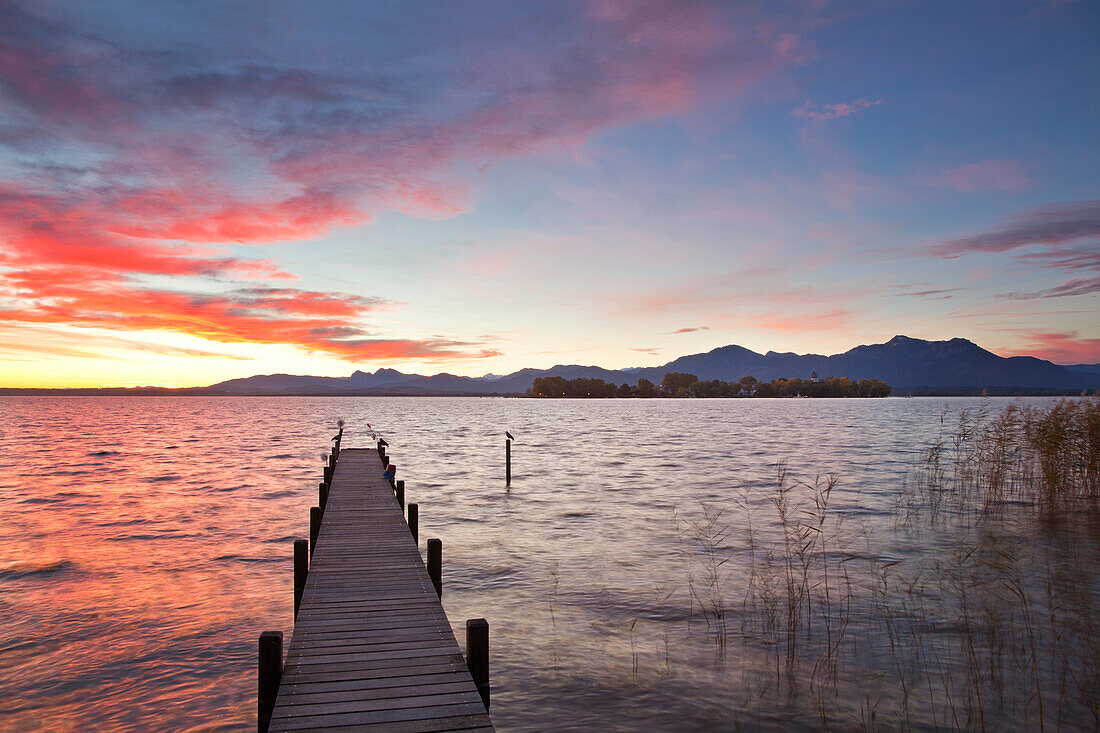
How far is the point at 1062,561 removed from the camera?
1752cm

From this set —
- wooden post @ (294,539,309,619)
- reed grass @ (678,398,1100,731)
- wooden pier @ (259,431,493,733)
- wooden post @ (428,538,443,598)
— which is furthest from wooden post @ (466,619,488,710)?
reed grass @ (678,398,1100,731)

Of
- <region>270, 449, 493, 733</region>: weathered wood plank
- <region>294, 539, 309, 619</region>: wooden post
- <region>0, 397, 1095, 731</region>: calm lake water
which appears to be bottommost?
<region>0, 397, 1095, 731</region>: calm lake water

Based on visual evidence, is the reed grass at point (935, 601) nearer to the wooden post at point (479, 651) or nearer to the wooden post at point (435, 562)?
the wooden post at point (479, 651)

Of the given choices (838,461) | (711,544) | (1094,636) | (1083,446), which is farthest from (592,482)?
(1094,636)

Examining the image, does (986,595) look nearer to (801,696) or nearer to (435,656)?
(801,696)

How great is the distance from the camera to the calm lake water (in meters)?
10.3

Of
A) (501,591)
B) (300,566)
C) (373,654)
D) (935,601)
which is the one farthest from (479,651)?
(935,601)

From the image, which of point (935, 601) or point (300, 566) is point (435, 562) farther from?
point (935, 601)

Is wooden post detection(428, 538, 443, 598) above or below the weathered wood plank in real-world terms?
above

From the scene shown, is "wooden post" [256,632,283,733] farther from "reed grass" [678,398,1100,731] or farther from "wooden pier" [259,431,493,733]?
"reed grass" [678,398,1100,731]

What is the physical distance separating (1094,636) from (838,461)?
1332 inches

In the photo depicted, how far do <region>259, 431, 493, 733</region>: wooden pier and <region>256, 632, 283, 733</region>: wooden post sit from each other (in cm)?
1

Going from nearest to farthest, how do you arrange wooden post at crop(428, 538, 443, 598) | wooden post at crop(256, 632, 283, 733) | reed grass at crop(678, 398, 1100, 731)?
wooden post at crop(256, 632, 283, 733)
reed grass at crop(678, 398, 1100, 731)
wooden post at crop(428, 538, 443, 598)

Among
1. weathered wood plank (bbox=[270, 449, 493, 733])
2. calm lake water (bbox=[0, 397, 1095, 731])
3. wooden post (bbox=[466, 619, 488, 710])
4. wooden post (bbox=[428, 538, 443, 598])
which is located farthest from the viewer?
wooden post (bbox=[428, 538, 443, 598])
